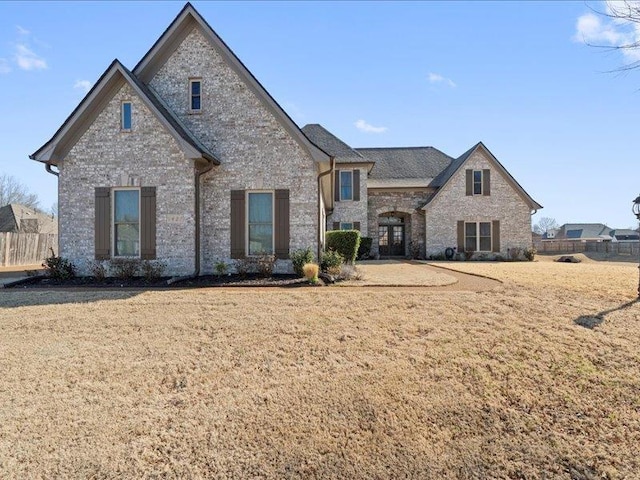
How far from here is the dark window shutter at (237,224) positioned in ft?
35.9

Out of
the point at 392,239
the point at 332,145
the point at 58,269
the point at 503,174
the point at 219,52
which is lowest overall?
the point at 58,269

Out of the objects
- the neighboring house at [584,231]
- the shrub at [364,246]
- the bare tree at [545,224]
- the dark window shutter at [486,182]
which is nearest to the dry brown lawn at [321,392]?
the shrub at [364,246]

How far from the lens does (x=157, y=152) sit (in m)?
10.3

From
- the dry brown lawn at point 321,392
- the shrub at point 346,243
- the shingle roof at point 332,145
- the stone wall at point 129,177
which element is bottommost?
the dry brown lawn at point 321,392

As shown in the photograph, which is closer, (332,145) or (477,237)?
(477,237)

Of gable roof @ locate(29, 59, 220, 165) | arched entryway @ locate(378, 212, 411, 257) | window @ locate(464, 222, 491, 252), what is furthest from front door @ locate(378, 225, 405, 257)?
gable roof @ locate(29, 59, 220, 165)

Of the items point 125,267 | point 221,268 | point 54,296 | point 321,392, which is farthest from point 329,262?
point 321,392

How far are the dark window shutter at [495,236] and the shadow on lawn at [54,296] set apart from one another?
1933 centimetres

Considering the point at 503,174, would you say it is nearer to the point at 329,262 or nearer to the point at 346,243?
the point at 346,243

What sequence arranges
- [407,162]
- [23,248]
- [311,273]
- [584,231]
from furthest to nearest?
[584,231] → [407,162] → [23,248] → [311,273]

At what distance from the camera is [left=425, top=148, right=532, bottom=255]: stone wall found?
843 inches

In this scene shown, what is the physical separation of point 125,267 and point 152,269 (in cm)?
84

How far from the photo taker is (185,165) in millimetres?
10297

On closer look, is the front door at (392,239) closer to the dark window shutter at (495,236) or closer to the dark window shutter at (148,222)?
the dark window shutter at (495,236)
